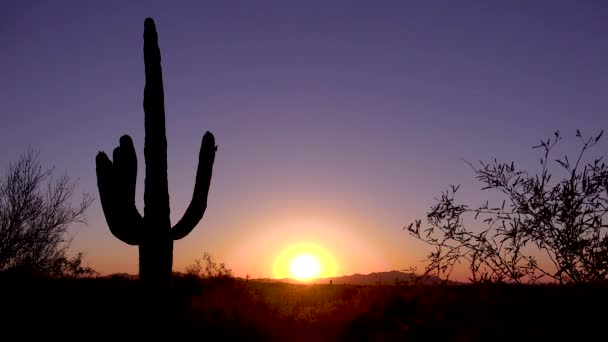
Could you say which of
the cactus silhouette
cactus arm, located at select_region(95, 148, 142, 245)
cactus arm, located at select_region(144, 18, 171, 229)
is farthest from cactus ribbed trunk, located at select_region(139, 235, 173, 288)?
cactus arm, located at select_region(95, 148, 142, 245)

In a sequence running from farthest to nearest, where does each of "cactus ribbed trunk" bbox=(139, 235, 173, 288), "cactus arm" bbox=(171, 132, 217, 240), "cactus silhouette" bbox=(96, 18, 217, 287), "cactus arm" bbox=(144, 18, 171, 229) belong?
"cactus arm" bbox=(171, 132, 217, 240)
"cactus arm" bbox=(144, 18, 171, 229)
"cactus ribbed trunk" bbox=(139, 235, 173, 288)
"cactus silhouette" bbox=(96, 18, 217, 287)

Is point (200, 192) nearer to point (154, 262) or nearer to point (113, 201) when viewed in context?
point (154, 262)

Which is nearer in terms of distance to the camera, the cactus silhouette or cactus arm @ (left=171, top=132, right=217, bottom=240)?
the cactus silhouette

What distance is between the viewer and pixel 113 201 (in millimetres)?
10234

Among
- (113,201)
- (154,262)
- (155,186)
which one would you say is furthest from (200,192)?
(113,201)

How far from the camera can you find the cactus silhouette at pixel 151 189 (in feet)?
33.9

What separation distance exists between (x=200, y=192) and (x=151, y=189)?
1.12m

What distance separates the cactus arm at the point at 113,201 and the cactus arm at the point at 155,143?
584 millimetres

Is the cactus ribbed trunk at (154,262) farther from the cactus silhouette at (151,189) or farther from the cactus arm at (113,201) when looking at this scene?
→ the cactus arm at (113,201)

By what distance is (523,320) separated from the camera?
24.5ft

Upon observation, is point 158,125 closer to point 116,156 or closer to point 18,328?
point 116,156

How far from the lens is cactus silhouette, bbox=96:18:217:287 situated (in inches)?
407

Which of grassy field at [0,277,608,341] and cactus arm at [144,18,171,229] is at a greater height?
cactus arm at [144,18,171,229]

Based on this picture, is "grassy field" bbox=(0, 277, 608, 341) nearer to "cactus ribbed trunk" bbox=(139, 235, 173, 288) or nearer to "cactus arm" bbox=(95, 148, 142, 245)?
"cactus ribbed trunk" bbox=(139, 235, 173, 288)
